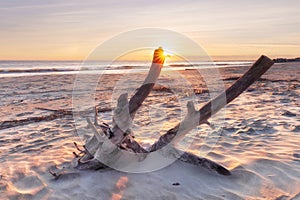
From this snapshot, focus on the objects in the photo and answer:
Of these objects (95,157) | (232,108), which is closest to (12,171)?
(95,157)

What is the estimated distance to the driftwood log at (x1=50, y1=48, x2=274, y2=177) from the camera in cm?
406

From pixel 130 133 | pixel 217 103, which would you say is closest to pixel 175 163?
pixel 130 133

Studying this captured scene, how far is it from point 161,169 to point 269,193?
1595 mm

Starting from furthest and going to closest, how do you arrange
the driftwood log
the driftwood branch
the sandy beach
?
1. the driftwood log
2. the sandy beach
3. the driftwood branch

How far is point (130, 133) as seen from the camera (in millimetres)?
4348

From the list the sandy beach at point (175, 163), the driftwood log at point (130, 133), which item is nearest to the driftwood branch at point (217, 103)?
the driftwood log at point (130, 133)

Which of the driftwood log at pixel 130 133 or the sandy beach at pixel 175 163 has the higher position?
the driftwood log at pixel 130 133

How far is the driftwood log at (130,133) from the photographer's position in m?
4.06

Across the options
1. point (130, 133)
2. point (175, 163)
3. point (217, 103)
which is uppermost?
point (217, 103)

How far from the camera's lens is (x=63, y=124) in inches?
304

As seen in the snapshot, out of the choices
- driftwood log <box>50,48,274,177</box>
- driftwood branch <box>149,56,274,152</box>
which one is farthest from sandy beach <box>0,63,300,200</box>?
driftwood branch <box>149,56,274,152</box>

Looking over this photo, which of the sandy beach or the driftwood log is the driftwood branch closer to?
the driftwood log

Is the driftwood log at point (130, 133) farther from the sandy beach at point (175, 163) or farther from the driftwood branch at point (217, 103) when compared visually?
the sandy beach at point (175, 163)

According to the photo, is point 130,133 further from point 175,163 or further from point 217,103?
point 217,103
